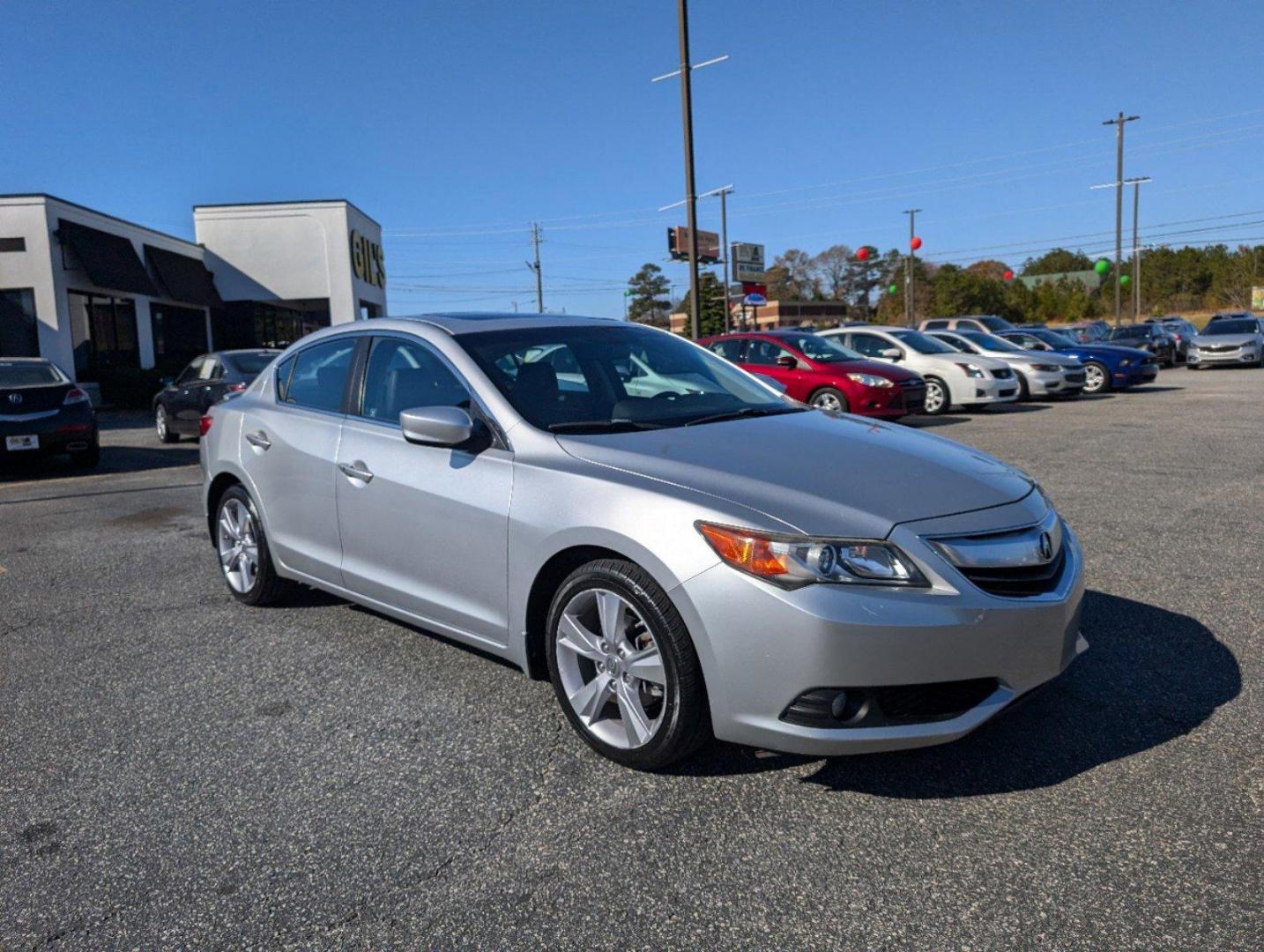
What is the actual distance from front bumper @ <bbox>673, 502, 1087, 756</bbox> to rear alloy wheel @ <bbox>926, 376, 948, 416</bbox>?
15.5m

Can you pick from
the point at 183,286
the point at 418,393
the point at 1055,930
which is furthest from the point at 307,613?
the point at 183,286

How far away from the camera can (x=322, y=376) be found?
522 centimetres

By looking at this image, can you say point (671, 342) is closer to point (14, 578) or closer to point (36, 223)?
point (14, 578)

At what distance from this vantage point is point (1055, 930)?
2533 mm

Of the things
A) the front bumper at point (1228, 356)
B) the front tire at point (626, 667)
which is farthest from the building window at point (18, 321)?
the front bumper at point (1228, 356)

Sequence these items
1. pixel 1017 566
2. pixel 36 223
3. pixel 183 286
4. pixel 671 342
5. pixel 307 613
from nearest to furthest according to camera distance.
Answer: pixel 1017 566 → pixel 671 342 → pixel 307 613 → pixel 36 223 → pixel 183 286

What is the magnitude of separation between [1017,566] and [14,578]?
6.29 m

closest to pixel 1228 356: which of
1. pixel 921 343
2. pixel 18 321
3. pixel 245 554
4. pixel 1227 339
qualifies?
pixel 1227 339

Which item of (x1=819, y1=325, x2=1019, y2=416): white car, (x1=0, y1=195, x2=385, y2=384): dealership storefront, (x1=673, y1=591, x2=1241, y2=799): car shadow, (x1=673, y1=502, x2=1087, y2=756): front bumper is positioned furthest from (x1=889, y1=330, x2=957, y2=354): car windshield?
(x1=0, y1=195, x2=385, y2=384): dealership storefront

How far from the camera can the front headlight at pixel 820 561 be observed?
3.04 meters

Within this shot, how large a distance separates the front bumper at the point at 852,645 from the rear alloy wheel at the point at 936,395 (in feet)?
50.8

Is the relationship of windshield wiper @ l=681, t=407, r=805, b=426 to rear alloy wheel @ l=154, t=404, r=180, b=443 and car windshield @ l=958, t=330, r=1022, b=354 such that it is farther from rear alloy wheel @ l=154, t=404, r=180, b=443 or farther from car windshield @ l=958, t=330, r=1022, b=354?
car windshield @ l=958, t=330, r=1022, b=354

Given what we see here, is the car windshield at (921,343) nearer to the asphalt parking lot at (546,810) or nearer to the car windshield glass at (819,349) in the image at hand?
the car windshield glass at (819,349)

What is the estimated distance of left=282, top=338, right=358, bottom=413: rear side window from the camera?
5.05m
